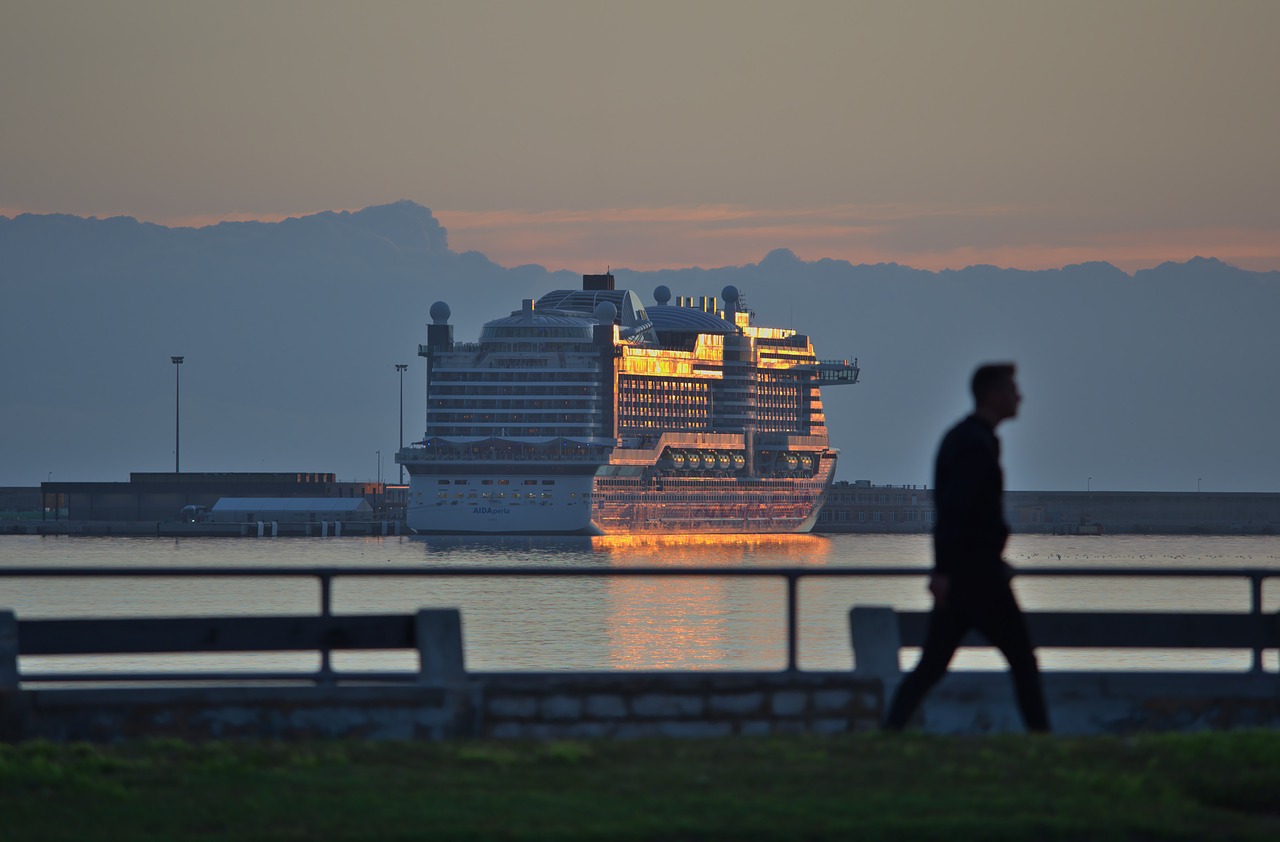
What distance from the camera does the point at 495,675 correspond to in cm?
1163

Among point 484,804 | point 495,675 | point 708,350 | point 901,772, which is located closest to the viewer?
point 484,804

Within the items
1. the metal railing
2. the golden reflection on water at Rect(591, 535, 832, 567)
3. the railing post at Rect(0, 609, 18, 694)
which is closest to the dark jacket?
the metal railing

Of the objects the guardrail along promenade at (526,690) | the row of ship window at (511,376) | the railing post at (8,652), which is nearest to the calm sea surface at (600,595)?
the guardrail along promenade at (526,690)

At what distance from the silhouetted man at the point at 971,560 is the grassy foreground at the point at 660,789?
48cm

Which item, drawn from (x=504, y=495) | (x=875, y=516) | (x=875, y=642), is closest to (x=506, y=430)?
(x=504, y=495)

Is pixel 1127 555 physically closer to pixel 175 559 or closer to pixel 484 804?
pixel 175 559

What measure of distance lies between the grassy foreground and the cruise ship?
362ft

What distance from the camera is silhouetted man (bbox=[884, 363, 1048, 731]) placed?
1024cm

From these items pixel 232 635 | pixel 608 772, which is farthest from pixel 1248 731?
pixel 232 635

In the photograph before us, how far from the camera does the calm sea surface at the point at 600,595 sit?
31.6m

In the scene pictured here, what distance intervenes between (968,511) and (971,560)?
0.26 meters

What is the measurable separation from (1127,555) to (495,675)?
109454 millimetres

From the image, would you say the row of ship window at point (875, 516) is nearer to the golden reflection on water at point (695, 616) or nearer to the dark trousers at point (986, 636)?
the golden reflection on water at point (695, 616)

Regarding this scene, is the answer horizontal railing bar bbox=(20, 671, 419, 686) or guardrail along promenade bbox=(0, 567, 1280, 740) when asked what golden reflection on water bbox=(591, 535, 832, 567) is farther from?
horizontal railing bar bbox=(20, 671, 419, 686)
